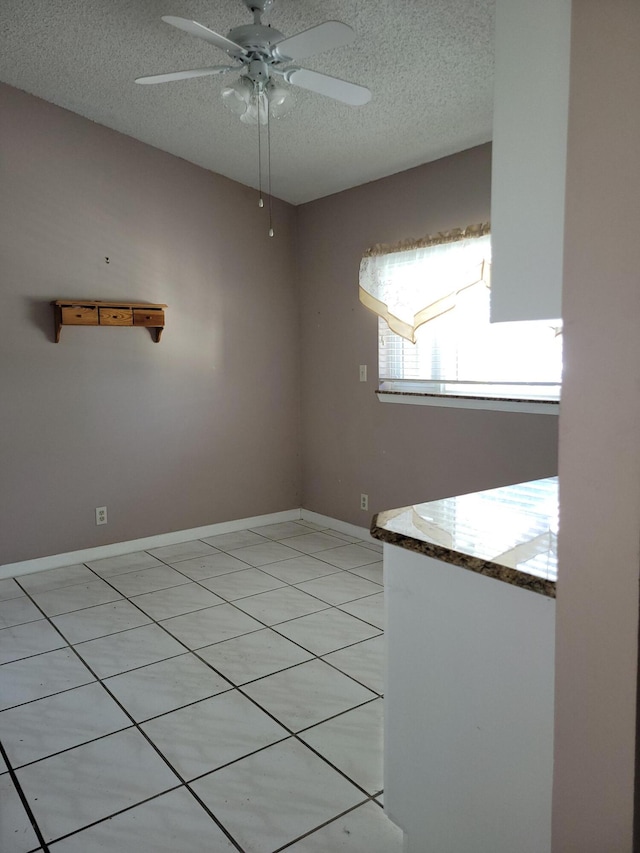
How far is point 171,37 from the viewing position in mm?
2791

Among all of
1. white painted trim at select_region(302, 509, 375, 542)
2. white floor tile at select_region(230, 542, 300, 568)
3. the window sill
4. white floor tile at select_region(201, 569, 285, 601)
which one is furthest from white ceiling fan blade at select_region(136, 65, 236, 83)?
white painted trim at select_region(302, 509, 375, 542)

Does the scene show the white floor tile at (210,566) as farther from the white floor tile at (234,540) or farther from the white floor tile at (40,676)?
the white floor tile at (40,676)

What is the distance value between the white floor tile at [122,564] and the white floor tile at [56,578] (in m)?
0.07

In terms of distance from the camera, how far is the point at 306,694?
241 cm

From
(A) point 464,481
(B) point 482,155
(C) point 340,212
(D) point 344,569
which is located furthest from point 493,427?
(C) point 340,212

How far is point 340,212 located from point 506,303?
3429 mm

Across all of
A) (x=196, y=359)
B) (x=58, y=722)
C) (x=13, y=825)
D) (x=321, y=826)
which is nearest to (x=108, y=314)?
(x=196, y=359)

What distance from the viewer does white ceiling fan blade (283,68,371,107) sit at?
236 centimetres

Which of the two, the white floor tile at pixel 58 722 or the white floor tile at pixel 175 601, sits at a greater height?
the white floor tile at pixel 175 601

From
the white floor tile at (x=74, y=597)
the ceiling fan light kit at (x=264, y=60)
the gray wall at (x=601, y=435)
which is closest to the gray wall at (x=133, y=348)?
the white floor tile at (x=74, y=597)

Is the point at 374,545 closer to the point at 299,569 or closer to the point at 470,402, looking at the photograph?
the point at 299,569

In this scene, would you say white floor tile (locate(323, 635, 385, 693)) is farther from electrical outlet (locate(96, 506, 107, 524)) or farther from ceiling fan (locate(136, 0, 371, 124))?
ceiling fan (locate(136, 0, 371, 124))

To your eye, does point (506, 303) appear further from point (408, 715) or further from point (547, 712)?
point (408, 715)

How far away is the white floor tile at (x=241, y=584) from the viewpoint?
11.3ft
